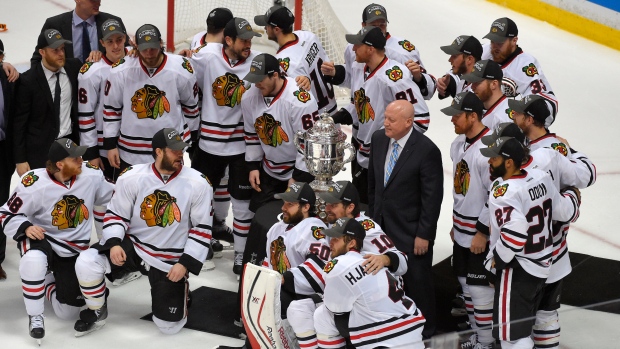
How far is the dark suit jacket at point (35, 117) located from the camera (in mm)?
6234

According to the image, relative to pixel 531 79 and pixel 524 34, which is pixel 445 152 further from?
pixel 524 34

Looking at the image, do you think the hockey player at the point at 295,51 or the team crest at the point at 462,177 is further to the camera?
the hockey player at the point at 295,51

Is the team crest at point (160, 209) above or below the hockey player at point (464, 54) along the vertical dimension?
below

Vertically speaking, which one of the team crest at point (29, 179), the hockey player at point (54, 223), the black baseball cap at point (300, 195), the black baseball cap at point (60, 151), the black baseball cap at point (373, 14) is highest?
the black baseball cap at point (373, 14)

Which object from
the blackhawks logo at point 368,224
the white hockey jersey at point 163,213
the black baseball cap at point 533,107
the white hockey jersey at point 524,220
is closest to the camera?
the white hockey jersey at point 524,220

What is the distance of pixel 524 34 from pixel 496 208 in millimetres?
5898

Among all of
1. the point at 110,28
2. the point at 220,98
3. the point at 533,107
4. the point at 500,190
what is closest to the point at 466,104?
the point at 533,107

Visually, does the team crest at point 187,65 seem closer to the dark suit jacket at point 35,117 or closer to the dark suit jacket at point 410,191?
the dark suit jacket at point 35,117

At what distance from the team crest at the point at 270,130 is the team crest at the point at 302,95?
0.59 feet

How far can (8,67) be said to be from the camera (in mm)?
6207

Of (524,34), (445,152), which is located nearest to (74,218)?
(445,152)

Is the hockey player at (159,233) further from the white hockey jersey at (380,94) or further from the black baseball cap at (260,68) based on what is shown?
the white hockey jersey at (380,94)

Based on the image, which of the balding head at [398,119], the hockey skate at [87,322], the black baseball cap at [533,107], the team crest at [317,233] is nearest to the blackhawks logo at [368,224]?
the team crest at [317,233]

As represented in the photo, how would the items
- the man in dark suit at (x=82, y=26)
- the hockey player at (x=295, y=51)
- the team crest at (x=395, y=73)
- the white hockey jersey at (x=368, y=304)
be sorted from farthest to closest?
the man in dark suit at (x=82, y=26) → the hockey player at (x=295, y=51) → the team crest at (x=395, y=73) → the white hockey jersey at (x=368, y=304)
